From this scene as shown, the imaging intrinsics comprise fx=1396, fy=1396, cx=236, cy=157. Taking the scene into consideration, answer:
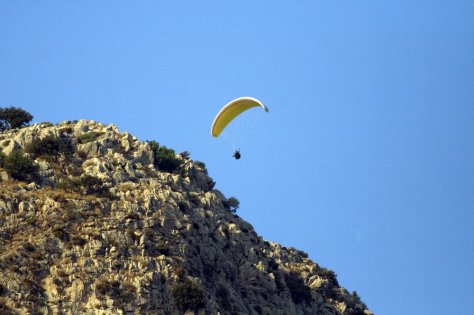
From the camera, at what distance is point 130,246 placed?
13338 centimetres

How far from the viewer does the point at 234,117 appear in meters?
148

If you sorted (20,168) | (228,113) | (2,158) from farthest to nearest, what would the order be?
(228,113) < (2,158) < (20,168)

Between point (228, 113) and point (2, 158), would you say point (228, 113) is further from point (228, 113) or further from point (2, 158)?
point (2, 158)

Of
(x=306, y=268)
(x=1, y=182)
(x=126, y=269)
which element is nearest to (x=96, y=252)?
(x=126, y=269)

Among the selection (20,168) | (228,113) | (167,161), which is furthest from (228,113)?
(20,168)

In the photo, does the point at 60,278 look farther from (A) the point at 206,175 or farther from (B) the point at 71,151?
(A) the point at 206,175

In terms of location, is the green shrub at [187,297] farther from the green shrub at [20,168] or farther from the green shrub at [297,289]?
the green shrub at [20,168]

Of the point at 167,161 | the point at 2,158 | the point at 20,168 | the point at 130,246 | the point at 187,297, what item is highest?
the point at 167,161

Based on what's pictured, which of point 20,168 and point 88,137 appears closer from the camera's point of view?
point 20,168

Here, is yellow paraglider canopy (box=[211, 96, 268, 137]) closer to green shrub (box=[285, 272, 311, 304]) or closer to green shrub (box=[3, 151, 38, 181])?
green shrub (box=[285, 272, 311, 304])

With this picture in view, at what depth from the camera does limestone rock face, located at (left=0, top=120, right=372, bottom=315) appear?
127062 millimetres

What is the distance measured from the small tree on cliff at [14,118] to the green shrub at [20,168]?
23713mm

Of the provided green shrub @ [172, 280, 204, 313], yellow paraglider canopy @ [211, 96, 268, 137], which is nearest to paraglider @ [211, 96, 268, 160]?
yellow paraglider canopy @ [211, 96, 268, 137]

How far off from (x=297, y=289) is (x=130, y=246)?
25.7 metres
